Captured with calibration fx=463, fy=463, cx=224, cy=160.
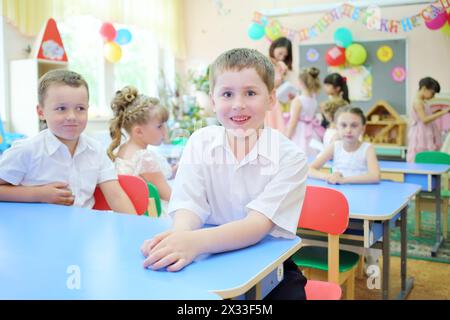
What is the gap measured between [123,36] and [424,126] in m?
3.29

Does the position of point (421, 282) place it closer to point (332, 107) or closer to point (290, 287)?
point (332, 107)

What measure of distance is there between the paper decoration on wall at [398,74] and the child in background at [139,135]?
13.0 ft

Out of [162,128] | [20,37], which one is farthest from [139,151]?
[20,37]

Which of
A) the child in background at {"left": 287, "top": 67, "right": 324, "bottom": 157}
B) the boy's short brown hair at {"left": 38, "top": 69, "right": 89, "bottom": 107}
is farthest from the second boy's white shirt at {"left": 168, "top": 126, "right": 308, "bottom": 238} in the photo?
the child in background at {"left": 287, "top": 67, "right": 324, "bottom": 157}

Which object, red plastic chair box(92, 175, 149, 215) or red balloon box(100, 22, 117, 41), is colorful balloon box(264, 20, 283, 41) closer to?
red balloon box(100, 22, 117, 41)

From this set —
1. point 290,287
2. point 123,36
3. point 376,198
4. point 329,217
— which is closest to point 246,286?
point 290,287

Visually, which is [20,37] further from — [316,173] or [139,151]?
[316,173]

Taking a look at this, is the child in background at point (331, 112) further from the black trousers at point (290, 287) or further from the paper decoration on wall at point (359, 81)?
the paper decoration on wall at point (359, 81)

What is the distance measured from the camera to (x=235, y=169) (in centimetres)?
107

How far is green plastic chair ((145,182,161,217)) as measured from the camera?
68.3 inches

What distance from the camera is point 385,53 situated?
17.6ft

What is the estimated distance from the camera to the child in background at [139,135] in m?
1.95

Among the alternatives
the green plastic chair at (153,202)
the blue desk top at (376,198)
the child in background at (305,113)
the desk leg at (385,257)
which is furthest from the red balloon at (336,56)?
the green plastic chair at (153,202)
